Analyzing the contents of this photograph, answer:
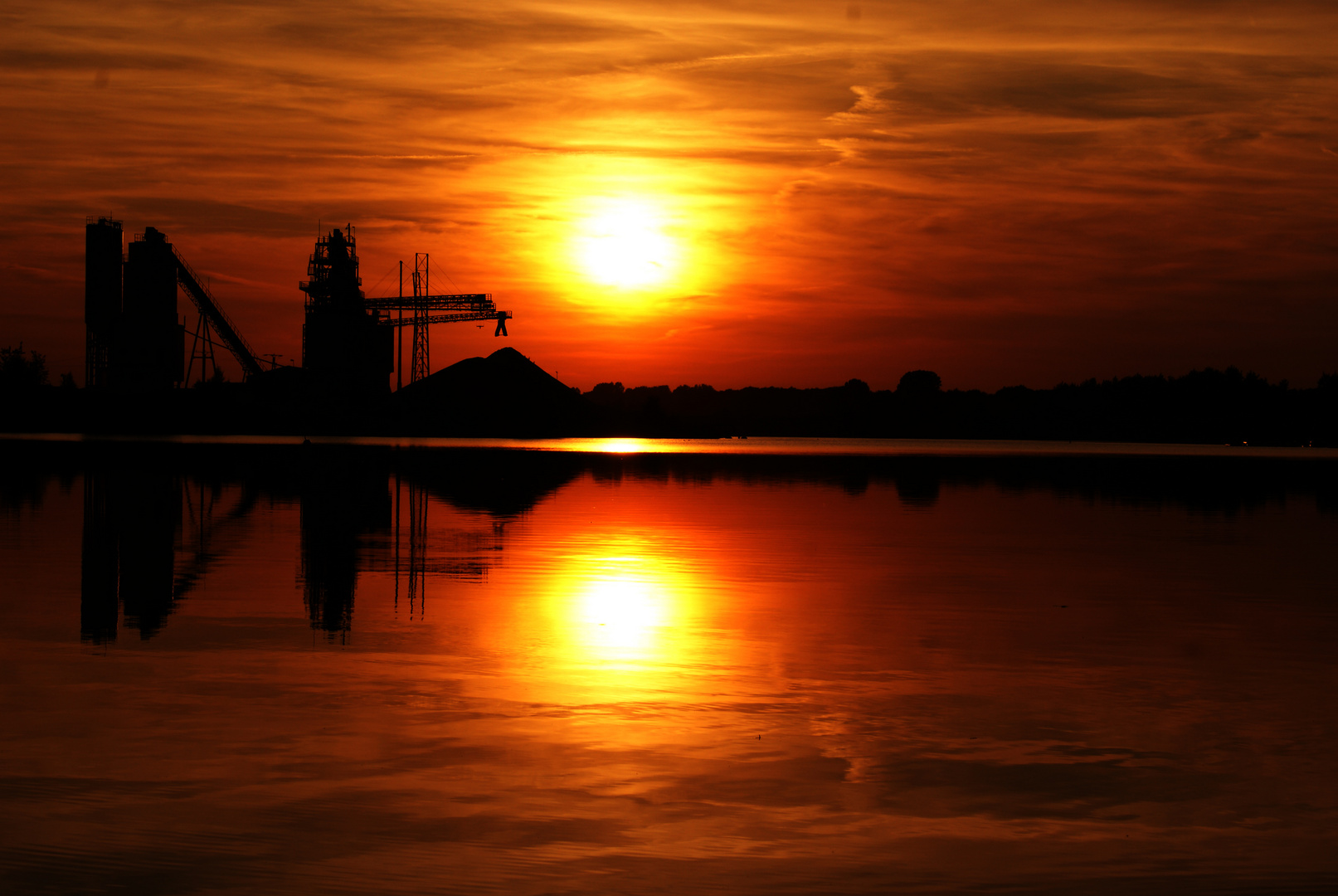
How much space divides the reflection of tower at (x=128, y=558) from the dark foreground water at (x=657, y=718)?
137 millimetres

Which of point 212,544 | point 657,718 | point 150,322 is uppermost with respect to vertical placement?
point 150,322

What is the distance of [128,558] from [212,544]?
8.99 feet

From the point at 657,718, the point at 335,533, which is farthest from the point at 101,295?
the point at 657,718

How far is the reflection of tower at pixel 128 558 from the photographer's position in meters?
15.8

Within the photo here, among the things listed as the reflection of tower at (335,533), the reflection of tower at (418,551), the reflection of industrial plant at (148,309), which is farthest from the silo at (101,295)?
the reflection of tower at (418,551)

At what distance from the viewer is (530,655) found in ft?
45.4

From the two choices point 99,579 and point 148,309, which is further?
point 148,309

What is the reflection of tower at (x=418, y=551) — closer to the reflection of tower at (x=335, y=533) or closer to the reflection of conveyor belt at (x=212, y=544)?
the reflection of tower at (x=335, y=533)

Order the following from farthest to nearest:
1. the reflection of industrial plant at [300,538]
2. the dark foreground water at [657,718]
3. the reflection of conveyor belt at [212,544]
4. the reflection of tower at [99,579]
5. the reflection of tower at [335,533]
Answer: the reflection of conveyor belt at [212,544]
the reflection of industrial plant at [300,538]
the reflection of tower at [335,533]
the reflection of tower at [99,579]
the dark foreground water at [657,718]

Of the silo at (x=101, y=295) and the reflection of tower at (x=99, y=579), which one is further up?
the silo at (x=101, y=295)

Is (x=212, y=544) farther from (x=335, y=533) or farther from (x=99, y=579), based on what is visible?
(x=99, y=579)

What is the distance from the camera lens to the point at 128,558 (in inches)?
858

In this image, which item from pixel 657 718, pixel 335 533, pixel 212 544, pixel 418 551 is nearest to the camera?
pixel 657 718

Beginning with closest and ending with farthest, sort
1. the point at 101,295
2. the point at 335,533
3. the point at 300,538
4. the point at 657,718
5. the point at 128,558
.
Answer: the point at 657,718, the point at 128,558, the point at 300,538, the point at 335,533, the point at 101,295
